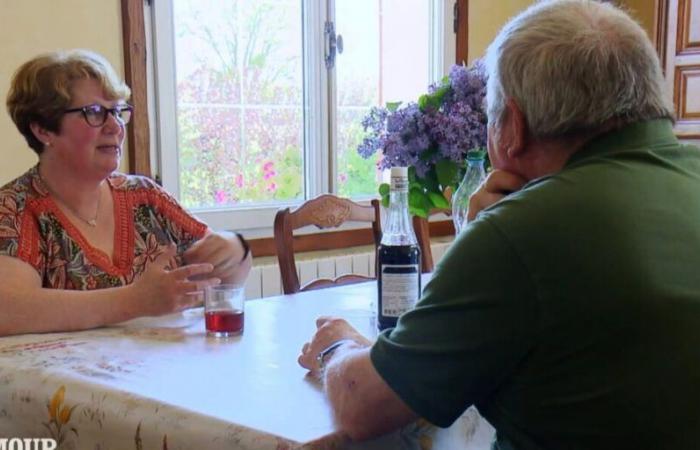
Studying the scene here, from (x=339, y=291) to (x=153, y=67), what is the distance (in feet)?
3.58

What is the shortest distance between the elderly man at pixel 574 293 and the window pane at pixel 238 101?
73.0 inches

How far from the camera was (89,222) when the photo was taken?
1641mm

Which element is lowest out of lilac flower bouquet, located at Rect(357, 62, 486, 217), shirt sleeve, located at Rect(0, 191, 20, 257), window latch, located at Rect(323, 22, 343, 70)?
shirt sleeve, located at Rect(0, 191, 20, 257)

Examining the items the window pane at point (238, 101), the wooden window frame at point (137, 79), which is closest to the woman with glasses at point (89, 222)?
the wooden window frame at point (137, 79)

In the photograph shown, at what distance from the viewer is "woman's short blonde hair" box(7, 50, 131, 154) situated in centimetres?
163

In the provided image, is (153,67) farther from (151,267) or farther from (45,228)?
(151,267)

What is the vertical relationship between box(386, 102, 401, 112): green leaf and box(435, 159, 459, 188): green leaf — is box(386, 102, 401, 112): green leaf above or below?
above

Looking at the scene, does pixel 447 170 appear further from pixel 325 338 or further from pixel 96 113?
pixel 96 113

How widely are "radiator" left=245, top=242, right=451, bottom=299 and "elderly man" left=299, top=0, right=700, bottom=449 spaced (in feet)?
5.61

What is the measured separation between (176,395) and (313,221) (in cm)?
125

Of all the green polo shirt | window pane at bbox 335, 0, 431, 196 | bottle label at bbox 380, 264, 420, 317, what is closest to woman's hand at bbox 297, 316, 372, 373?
bottle label at bbox 380, 264, 420, 317

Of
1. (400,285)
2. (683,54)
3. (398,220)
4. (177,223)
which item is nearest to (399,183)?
(398,220)

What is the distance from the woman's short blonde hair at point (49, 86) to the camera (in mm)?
1632

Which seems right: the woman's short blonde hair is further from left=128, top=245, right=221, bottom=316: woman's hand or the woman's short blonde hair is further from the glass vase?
the glass vase
